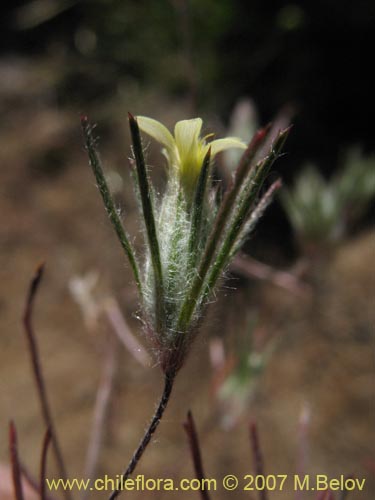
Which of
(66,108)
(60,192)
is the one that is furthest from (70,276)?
(66,108)

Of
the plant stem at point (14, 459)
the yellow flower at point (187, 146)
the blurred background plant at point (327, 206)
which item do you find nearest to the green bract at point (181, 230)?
the yellow flower at point (187, 146)

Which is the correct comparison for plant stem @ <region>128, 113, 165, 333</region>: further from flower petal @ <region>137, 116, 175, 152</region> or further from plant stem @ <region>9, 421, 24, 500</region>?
plant stem @ <region>9, 421, 24, 500</region>

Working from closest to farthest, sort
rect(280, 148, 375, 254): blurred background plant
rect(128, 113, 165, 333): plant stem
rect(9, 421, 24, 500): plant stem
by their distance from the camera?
rect(128, 113, 165, 333): plant stem → rect(9, 421, 24, 500): plant stem → rect(280, 148, 375, 254): blurred background plant

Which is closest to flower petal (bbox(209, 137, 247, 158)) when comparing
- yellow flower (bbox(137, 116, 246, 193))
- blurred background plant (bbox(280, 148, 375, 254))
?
yellow flower (bbox(137, 116, 246, 193))

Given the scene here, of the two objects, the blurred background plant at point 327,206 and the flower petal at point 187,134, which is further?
the blurred background plant at point 327,206

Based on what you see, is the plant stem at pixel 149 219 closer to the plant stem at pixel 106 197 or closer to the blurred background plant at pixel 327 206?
the plant stem at pixel 106 197

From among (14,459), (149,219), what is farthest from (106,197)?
(14,459)

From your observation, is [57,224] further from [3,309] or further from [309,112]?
[309,112]

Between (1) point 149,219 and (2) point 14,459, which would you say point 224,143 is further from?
(2) point 14,459
